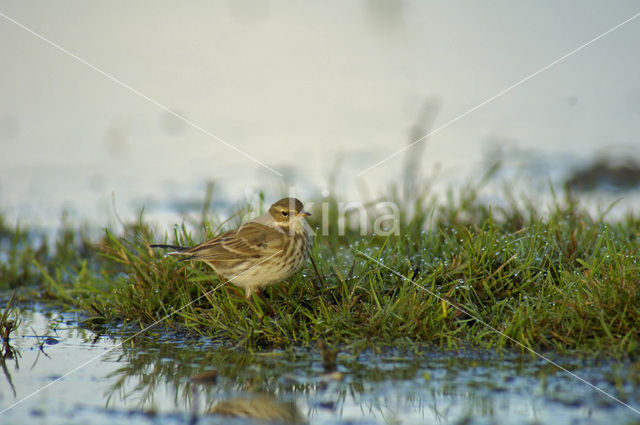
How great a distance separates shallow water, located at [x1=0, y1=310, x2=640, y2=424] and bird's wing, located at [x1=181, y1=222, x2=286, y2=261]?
0.97 m

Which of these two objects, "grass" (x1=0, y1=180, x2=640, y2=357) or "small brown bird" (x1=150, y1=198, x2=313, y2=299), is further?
"small brown bird" (x1=150, y1=198, x2=313, y2=299)

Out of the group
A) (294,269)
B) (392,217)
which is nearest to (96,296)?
(294,269)

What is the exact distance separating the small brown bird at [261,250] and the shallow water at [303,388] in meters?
0.77

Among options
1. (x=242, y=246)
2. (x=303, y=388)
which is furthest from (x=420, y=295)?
(x=242, y=246)

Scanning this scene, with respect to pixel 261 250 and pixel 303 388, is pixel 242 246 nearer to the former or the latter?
pixel 261 250

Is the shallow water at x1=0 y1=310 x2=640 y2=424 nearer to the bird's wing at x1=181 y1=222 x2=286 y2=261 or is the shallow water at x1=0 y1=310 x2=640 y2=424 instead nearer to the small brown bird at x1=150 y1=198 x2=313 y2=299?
the small brown bird at x1=150 y1=198 x2=313 y2=299

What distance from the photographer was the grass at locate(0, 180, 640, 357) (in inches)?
198

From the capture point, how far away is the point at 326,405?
4012 millimetres

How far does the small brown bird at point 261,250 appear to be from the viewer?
19.2 ft

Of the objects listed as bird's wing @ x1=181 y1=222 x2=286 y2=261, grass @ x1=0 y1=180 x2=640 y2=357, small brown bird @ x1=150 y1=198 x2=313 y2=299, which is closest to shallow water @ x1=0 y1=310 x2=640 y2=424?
grass @ x1=0 y1=180 x2=640 y2=357

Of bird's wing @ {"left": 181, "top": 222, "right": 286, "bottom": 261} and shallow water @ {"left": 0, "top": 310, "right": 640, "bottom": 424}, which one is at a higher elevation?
bird's wing @ {"left": 181, "top": 222, "right": 286, "bottom": 261}

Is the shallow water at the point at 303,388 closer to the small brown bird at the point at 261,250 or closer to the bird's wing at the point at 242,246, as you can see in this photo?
the small brown bird at the point at 261,250

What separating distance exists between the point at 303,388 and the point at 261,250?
197cm

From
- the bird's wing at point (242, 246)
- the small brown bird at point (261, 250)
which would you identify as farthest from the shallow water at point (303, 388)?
the bird's wing at point (242, 246)
